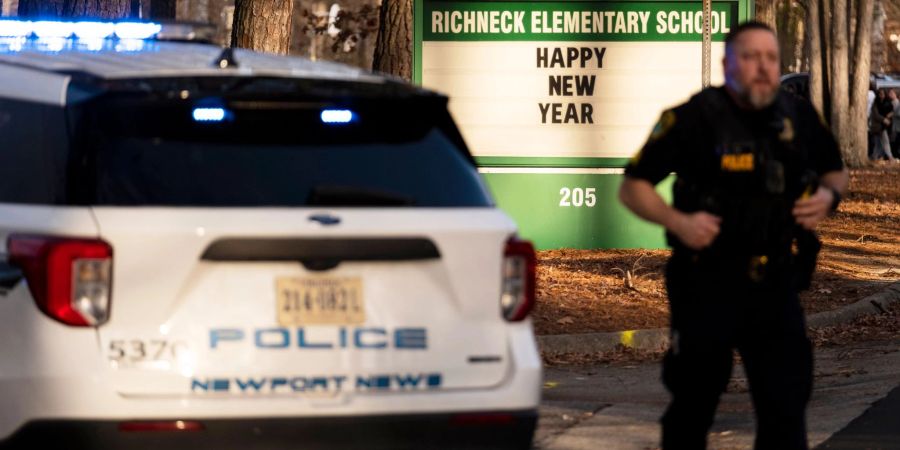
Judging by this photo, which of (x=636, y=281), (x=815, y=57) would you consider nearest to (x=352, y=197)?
(x=636, y=281)

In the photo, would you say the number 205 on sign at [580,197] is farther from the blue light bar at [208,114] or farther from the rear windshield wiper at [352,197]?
the blue light bar at [208,114]

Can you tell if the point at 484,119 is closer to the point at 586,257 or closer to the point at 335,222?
the point at 586,257

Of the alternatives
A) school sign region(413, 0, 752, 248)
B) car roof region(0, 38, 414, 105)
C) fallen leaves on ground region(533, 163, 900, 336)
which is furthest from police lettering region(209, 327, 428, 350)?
school sign region(413, 0, 752, 248)

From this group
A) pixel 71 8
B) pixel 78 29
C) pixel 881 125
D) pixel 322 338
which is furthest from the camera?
pixel 881 125

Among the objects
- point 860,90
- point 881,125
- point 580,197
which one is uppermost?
point 860,90

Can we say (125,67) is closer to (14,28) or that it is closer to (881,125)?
(14,28)

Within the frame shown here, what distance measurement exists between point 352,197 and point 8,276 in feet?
3.34

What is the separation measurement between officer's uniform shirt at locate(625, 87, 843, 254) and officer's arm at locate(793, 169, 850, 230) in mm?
43

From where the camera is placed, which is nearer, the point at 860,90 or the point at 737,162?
the point at 737,162

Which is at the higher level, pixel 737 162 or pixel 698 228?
pixel 737 162

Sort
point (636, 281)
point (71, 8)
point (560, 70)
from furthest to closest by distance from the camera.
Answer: point (560, 70)
point (71, 8)
point (636, 281)

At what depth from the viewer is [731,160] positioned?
5.82m

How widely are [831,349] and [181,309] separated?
711 centimetres

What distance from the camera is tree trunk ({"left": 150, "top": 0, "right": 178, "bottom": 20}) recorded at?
1986 cm
